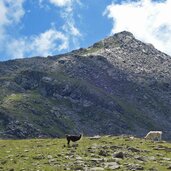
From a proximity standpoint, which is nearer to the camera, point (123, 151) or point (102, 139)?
point (123, 151)

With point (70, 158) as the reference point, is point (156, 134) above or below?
above

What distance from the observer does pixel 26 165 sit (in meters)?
35.5

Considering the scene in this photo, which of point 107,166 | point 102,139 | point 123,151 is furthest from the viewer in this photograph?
point 102,139

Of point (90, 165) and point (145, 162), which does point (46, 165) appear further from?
point (145, 162)

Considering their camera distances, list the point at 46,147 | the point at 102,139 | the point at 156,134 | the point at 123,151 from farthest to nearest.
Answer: the point at 156,134, the point at 102,139, the point at 46,147, the point at 123,151

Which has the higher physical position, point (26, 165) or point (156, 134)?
point (156, 134)

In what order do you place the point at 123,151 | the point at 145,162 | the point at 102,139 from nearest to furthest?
the point at 145,162 < the point at 123,151 < the point at 102,139

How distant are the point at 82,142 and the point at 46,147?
4669 mm

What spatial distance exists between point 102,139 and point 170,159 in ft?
44.2

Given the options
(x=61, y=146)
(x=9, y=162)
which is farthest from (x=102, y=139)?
(x=9, y=162)

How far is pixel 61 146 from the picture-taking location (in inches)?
1790

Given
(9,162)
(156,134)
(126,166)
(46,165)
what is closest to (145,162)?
(126,166)

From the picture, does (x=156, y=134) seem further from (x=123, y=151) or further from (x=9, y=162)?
(x=9, y=162)

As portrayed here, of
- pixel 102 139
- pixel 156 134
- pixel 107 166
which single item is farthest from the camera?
pixel 156 134
